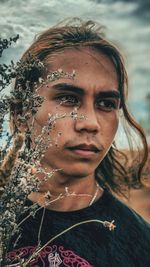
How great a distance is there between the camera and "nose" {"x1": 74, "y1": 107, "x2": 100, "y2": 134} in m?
4.30

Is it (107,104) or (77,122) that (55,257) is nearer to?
(77,122)

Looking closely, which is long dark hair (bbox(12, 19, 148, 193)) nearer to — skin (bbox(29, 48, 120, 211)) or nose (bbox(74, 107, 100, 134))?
skin (bbox(29, 48, 120, 211))

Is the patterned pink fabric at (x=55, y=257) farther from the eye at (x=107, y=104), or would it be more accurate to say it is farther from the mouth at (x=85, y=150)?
the eye at (x=107, y=104)

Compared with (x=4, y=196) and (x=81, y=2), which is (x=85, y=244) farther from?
(x=81, y=2)

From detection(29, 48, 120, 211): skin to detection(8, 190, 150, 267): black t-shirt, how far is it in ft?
0.40

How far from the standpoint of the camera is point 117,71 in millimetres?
4598

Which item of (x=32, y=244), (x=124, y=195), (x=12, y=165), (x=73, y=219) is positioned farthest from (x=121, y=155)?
→ (x=12, y=165)

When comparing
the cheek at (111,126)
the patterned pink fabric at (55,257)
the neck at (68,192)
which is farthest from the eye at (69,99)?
the patterned pink fabric at (55,257)

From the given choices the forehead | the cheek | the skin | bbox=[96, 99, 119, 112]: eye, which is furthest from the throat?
the forehead

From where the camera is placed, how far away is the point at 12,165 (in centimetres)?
312

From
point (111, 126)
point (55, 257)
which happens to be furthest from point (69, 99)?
point (55, 257)

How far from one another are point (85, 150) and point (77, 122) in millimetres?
231

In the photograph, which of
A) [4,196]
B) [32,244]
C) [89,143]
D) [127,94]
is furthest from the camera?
[127,94]

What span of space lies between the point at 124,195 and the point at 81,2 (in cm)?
164
